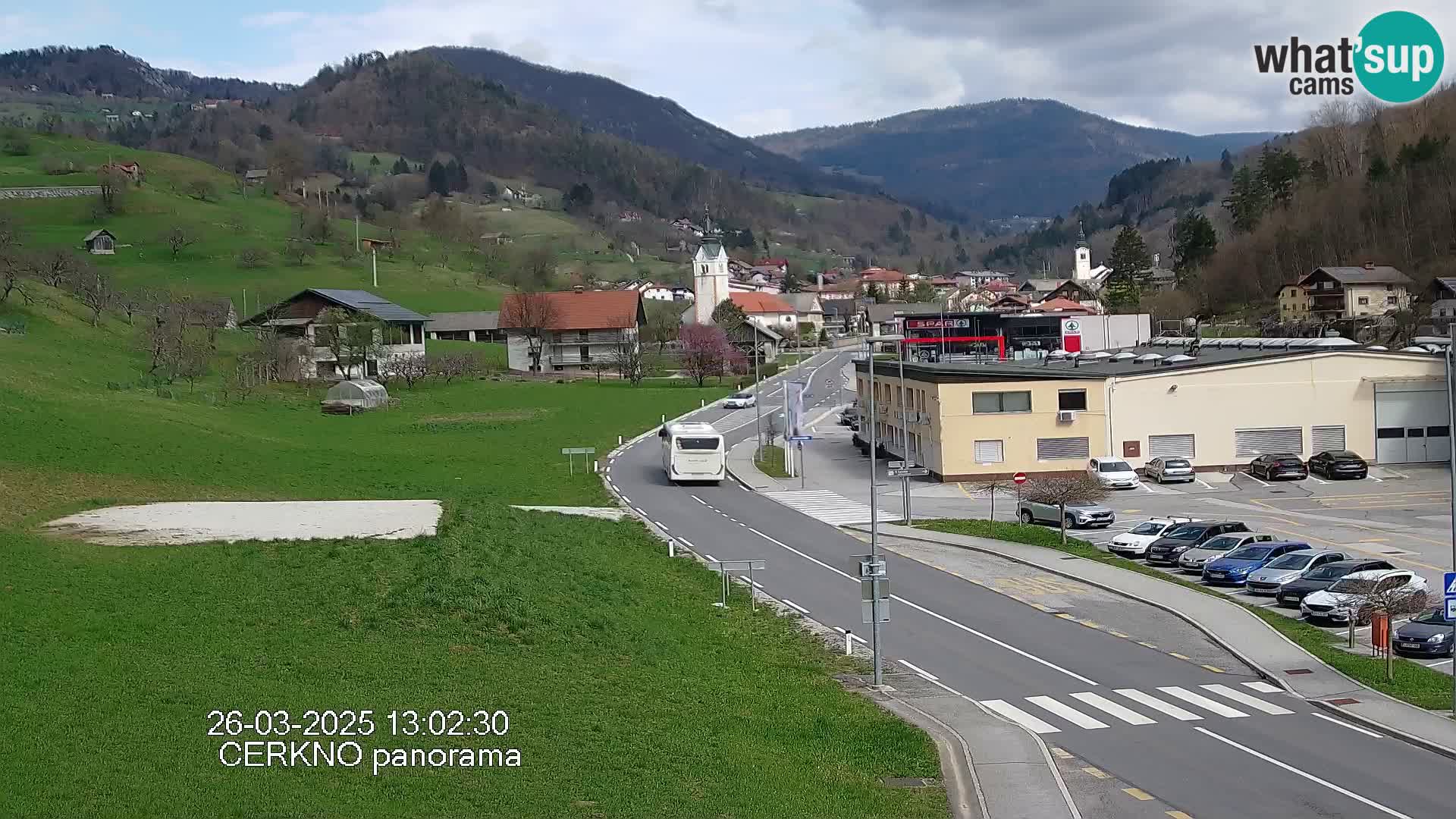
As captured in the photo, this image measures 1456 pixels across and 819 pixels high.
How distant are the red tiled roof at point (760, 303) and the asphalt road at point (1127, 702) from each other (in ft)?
464

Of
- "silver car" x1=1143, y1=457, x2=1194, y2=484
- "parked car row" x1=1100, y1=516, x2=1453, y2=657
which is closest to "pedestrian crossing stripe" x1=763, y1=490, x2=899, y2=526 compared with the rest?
"parked car row" x1=1100, y1=516, x2=1453, y2=657

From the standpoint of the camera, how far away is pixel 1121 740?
60.2ft

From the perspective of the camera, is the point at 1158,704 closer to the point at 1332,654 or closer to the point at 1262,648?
the point at 1262,648

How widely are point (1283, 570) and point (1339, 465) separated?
920 inches

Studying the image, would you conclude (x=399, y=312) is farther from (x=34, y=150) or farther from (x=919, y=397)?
(x=34, y=150)

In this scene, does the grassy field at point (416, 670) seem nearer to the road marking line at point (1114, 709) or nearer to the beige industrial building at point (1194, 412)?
the road marking line at point (1114, 709)

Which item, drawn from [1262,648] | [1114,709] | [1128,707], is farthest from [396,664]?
[1262,648]

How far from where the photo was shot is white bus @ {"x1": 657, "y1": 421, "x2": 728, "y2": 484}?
50.7 meters

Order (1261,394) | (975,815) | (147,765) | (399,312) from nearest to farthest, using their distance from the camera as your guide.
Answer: (147,765)
(975,815)
(1261,394)
(399,312)

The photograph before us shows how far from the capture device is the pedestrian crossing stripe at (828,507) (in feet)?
143

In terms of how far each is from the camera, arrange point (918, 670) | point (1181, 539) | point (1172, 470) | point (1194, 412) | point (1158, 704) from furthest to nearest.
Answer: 1. point (1194, 412)
2. point (1172, 470)
3. point (1181, 539)
4. point (918, 670)
5. point (1158, 704)

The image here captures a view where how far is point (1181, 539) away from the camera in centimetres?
3525

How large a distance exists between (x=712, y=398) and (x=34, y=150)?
13563 cm

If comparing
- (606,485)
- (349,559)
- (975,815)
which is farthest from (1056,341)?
(975,815)
